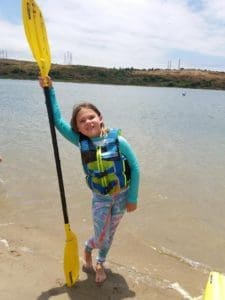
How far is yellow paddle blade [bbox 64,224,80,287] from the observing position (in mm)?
3691

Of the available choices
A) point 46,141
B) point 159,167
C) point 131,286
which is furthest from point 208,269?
point 46,141

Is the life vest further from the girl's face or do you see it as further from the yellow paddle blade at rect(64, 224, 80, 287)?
the yellow paddle blade at rect(64, 224, 80, 287)

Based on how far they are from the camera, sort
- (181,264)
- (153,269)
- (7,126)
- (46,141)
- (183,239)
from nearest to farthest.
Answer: (153,269) < (181,264) < (183,239) < (46,141) < (7,126)

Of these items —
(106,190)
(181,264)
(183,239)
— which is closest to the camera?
(106,190)

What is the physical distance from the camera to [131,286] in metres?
3.83

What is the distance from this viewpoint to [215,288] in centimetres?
324

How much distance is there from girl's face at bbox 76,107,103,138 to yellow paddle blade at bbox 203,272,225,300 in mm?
1475

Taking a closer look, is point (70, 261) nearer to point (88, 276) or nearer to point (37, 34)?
point (88, 276)

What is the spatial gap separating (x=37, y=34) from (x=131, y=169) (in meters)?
1.39

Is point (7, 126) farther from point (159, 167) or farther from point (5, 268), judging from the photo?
point (5, 268)

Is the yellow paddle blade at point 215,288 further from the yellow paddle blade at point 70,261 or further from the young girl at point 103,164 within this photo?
the yellow paddle blade at point 70,261

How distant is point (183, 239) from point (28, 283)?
2.51m

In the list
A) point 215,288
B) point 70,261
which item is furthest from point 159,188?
point 215,288

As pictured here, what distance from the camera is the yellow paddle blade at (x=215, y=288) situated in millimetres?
3129
